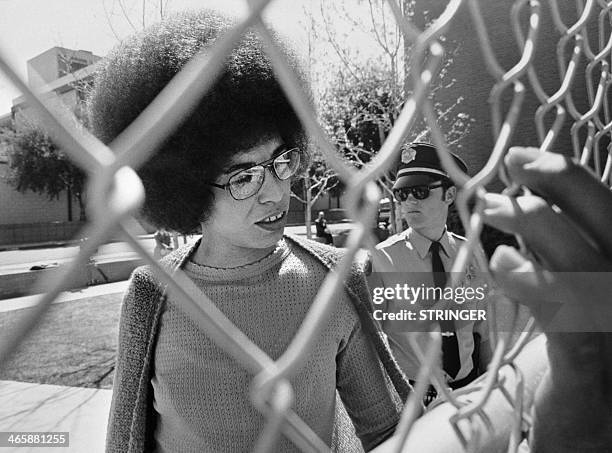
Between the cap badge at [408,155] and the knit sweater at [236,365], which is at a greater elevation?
the cap badge at [408,155]

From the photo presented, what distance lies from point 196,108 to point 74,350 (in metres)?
5.41

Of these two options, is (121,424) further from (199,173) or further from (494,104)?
(494,104)

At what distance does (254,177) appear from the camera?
1365mm

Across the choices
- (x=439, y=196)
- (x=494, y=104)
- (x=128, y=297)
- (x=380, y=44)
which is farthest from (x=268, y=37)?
(x=380, y=44)

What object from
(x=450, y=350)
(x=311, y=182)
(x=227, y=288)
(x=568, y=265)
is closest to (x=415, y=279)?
(x=450, y=350)

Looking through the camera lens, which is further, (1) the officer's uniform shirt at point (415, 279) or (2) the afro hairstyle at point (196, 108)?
(1) the officer's uniform shirt at point (415, 279)

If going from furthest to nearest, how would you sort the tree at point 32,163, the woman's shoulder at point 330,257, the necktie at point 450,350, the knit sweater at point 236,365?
the tree at point 32,163, the necktie at point 450,350, the woman's shoulder at point 330,257, the knit sweater at point 236,365

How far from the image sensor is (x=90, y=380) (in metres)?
5.05

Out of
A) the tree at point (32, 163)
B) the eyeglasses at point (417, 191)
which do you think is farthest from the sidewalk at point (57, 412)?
the tree at point (32, 163)

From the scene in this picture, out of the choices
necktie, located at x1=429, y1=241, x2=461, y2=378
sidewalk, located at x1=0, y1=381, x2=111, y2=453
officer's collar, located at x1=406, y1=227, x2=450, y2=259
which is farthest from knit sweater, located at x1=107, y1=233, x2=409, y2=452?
sidewalk, located at x1=0, y1=381, x2=111, y2=453

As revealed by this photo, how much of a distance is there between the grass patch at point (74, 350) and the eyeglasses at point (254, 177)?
11.3 ft

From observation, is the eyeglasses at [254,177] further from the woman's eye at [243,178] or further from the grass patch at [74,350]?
the grass patch at [74,350]

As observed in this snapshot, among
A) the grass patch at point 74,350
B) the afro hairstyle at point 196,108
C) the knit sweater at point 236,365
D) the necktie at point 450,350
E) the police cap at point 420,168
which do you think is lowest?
the grass patch at point 74,350

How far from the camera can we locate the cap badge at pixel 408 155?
2787 millimetres
